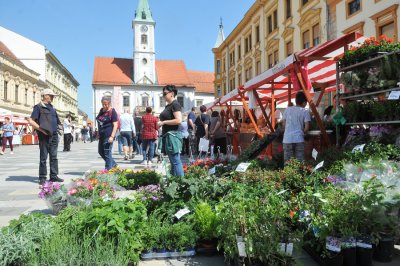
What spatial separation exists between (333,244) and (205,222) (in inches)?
45.5

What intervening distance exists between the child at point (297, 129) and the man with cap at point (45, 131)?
446 centimetres

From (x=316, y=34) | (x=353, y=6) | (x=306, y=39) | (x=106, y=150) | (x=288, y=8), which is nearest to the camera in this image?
(x=106, y=150)

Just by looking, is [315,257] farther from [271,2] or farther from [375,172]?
[271,2]

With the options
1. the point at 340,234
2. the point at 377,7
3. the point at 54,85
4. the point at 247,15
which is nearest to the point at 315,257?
the point at 340,234

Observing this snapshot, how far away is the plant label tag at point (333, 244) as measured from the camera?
270 centimetres

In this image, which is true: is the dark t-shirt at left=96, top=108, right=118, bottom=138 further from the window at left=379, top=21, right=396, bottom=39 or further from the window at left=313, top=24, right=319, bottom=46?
the window at left=313, top=24, right=319, bottom=46

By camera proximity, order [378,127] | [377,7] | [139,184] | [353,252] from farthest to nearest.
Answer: [377,7], [139,184], [378,127], [353,252]

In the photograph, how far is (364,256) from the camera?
9.11 ft

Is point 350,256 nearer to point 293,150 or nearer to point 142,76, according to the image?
point 293,150

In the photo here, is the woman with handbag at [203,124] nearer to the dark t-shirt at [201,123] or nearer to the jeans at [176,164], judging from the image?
the dark t-shirt at [201,123]

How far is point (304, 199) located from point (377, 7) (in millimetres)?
15774

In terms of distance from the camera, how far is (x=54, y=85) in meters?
61.0

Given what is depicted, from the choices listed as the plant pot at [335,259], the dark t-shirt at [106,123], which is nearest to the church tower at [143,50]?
the dark t-shirt at [106,123]

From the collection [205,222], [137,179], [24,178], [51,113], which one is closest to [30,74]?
[24,178]
